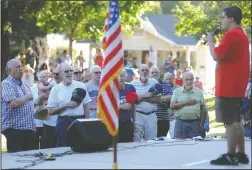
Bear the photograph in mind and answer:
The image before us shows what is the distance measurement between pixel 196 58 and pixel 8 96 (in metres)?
53.2

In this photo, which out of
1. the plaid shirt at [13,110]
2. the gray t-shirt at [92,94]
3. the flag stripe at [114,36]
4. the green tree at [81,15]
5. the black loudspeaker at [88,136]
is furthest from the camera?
the green tree at [81,15]

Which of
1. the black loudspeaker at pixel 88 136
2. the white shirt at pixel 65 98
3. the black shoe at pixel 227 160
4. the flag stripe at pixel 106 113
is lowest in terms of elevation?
the black shoe at pixel 227 160

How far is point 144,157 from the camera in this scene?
1077cm

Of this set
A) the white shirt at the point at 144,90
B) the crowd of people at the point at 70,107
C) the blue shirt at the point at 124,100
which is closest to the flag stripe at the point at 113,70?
the crowd of people at the point at 70,107

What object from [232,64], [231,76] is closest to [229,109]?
[231,76]

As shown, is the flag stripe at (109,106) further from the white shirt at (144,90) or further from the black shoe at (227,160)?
the white shirt at (144,90)

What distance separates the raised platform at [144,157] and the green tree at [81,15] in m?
21.1

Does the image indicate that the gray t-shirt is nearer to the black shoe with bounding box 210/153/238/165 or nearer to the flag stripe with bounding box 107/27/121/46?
the flag stripe with bounding box 107/27/121/46

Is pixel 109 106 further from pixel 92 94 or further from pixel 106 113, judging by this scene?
pixel 92 94

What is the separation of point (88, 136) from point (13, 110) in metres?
1.66

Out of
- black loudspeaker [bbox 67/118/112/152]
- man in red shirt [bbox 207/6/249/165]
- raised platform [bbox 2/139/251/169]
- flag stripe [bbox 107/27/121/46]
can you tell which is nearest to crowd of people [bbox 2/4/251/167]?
man in red shirt [bbox 207/6/249/165]

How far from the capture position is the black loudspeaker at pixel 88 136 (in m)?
11.3

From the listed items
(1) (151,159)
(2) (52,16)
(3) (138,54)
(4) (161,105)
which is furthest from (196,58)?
(1) (151,159)

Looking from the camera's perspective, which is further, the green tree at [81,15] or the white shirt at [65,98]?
the green tree at [81,15]
